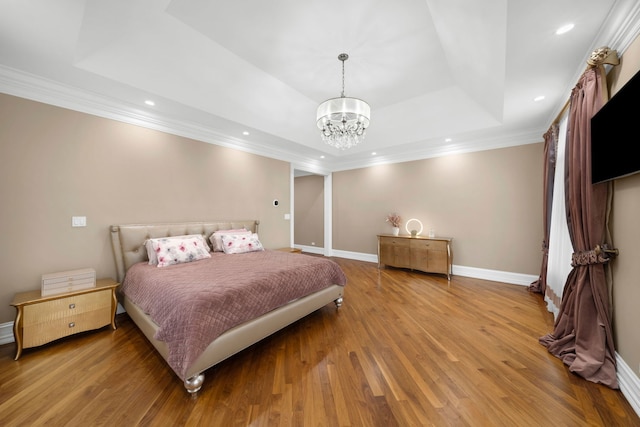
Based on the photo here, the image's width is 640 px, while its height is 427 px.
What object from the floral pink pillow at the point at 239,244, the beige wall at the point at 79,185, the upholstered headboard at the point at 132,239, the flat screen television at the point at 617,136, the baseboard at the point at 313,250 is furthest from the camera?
the baseboard at the point at 313,250

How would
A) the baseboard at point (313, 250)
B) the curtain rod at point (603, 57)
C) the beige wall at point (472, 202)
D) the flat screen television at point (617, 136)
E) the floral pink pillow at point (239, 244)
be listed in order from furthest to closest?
the baseboard at point (313, 250) < the beige wall at point (472, 202) < the floral pink pillow at point (239, 244) < the curtain rod at point (603, 57) < the flat screen television at point (617, 136)

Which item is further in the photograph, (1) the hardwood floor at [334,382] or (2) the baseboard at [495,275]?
(2) the baseboard at [495,275]

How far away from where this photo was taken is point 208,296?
1.76 metres

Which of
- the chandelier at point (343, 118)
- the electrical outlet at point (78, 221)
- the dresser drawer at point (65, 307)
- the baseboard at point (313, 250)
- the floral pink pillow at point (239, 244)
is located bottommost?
the baseboard at point (313, 250)

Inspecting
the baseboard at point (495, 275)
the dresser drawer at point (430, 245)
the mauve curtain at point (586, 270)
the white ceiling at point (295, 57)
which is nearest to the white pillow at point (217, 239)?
the white ceiling at point (295, 57)

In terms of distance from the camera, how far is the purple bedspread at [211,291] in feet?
5.38

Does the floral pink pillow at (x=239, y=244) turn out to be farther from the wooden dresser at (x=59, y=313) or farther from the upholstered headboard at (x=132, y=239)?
the wooden dresser at (x=59, y=313)

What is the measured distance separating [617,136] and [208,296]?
309cm

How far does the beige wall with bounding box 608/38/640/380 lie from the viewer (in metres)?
1.55

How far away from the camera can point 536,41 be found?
192 centimetres

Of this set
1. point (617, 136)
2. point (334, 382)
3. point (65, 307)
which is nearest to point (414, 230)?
point (617, 136)

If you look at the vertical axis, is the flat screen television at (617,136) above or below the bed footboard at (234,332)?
above

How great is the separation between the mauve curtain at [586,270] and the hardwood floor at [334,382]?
139 millimetres

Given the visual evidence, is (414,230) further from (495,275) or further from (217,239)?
(217,239)
